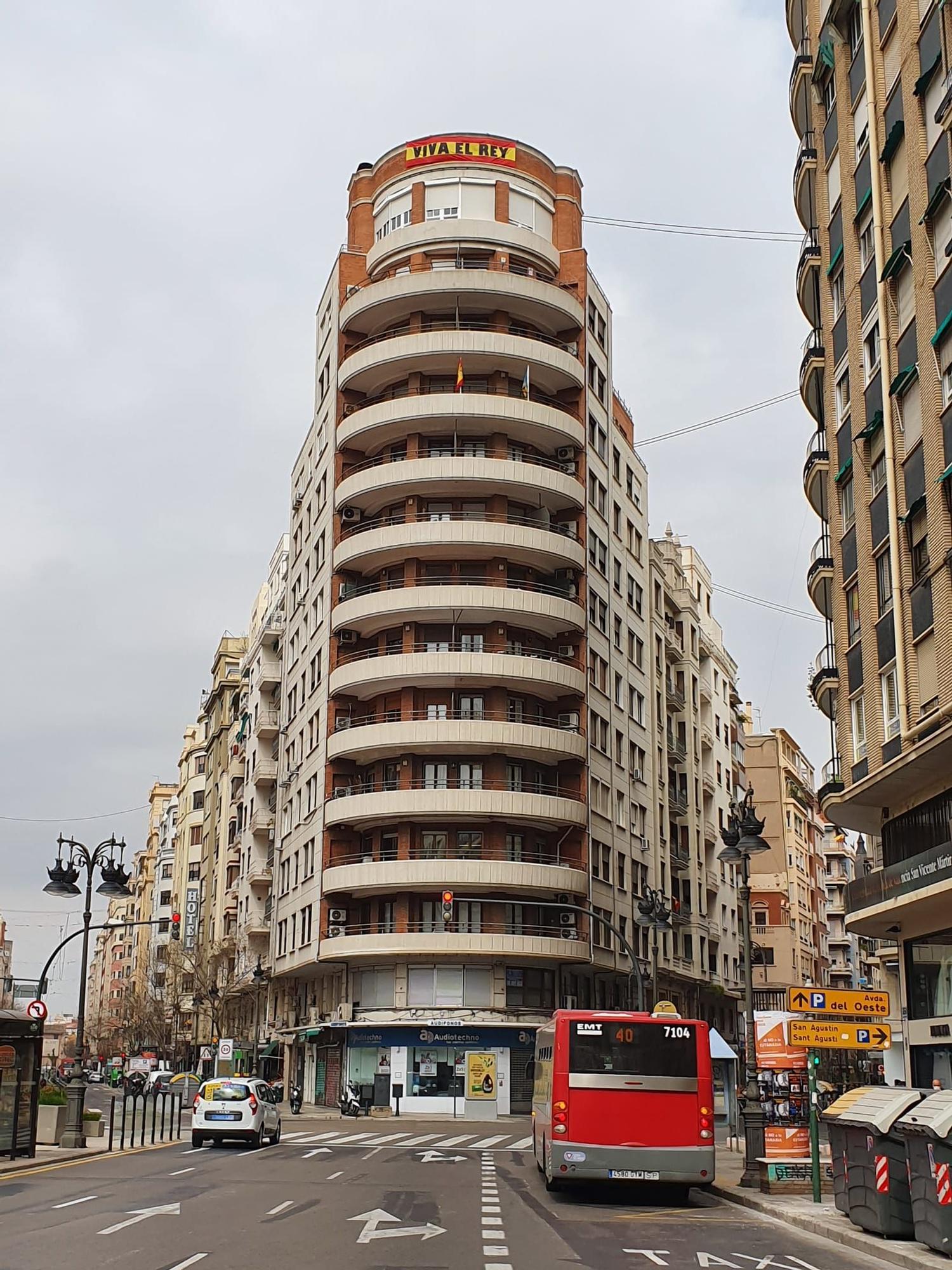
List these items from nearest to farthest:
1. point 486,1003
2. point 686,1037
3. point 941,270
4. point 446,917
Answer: point 686,1037 < point 941,270 < point 446,917 < point 486,1003

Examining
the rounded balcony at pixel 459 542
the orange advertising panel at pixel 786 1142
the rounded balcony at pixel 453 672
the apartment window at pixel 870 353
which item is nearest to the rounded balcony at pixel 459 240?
the rounded balcony at pixel 459 542

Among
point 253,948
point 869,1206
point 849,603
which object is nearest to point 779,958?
point 253,948

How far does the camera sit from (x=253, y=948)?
7406 centimetres

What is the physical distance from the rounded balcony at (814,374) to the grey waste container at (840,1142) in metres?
21.1

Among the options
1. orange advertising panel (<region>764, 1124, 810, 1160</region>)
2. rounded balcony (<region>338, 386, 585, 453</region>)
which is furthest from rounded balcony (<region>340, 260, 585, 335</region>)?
orange advertising panel (<region>764, 1124, 810, 1160</region>)

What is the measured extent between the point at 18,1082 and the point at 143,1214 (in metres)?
9.39

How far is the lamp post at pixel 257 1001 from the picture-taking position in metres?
69.7

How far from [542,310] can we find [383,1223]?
48.6 metres

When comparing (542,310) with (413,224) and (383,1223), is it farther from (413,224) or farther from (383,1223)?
(383,1223)

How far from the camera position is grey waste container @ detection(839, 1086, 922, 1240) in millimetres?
15922

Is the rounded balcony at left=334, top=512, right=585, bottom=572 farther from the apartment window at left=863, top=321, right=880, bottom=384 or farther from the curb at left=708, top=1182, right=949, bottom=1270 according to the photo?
the curb at left=708, top=1182, right=949, bottom=1270

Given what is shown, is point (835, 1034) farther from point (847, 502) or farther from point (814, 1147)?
point (847, 502)

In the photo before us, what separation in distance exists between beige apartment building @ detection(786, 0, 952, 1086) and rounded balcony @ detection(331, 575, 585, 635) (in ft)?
69.0

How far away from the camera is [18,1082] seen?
25.6 meters
